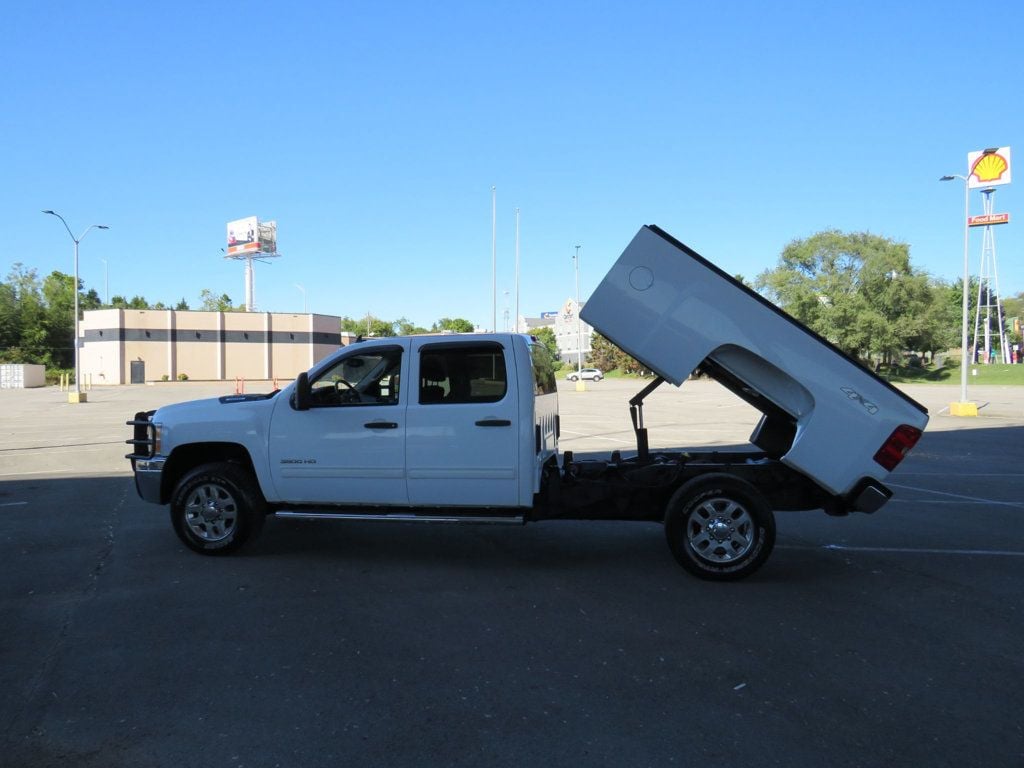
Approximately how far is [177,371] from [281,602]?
77.4 metres

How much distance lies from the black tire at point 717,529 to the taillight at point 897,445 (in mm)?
946

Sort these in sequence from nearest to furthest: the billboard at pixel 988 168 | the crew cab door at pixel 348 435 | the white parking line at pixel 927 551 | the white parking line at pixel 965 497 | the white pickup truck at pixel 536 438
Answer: the white pickup truck at pixel 536 438, the crew cab door at pixel 348 435, the white parking line at pixel 927 551, the white parking line at pixel 965 497, the billboard at pixel 988 168

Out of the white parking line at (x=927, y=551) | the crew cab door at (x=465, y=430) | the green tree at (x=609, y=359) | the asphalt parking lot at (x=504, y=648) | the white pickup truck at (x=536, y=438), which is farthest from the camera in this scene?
the green tree at (x=609, y=359)

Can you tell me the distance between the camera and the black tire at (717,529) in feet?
19.2

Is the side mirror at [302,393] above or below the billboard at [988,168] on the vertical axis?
below

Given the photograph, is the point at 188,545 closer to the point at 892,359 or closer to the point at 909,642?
the point at 909,642

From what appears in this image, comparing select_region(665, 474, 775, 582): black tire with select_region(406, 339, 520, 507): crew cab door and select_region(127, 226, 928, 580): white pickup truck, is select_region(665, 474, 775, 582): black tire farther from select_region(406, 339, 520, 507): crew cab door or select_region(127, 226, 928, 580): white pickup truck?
select_region(406, 339, 520, 507): crew cab door

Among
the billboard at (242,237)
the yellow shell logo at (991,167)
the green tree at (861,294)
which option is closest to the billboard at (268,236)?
the billboard at (242,237)

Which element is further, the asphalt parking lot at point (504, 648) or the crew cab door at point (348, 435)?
the crew cab door at point (348, 435)

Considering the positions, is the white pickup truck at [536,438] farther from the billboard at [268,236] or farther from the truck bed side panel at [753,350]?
the billboard at [268,236]

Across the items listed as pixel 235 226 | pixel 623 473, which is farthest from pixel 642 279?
pixel 235 226

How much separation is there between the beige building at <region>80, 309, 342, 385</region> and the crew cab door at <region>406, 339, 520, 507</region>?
7501cm

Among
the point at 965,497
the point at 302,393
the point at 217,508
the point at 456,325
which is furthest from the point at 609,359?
the point at 302,393

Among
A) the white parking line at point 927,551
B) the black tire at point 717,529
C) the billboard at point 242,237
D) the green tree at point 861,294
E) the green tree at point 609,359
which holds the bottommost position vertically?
the white parking line at point 927,551
